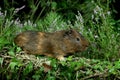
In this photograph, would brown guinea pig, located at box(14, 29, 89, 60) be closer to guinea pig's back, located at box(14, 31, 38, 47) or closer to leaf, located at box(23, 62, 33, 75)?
guinea pig's back, located at box(14, 31, 38, 47)

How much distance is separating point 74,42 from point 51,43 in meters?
0.23

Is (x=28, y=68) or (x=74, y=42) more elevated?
(x=74, y=42)

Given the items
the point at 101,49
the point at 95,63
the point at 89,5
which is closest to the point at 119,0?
the point at 89,5

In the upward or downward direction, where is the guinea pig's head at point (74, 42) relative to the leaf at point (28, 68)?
upward

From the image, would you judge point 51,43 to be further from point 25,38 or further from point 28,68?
point 28,68

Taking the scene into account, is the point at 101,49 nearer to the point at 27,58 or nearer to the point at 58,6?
the point at 27,58

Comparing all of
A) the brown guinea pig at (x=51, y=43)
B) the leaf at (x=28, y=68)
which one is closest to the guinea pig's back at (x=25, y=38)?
the brown guinea pig at (x=51, y=43)

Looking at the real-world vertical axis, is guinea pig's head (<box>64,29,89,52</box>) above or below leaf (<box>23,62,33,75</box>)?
above

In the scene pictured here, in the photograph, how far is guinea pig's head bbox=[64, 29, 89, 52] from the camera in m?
3.79

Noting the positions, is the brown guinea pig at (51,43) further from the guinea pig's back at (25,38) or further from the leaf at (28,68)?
the leaf at (28,68)

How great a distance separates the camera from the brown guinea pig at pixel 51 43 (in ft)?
12.3

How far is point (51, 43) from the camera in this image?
3781mm

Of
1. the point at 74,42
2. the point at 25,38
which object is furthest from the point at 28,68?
the point at 74,42

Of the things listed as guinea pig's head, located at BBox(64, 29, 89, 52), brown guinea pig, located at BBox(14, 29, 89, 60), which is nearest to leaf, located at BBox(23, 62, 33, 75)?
brown guinea pig, located at BBox(14, 29, 89, 60)
